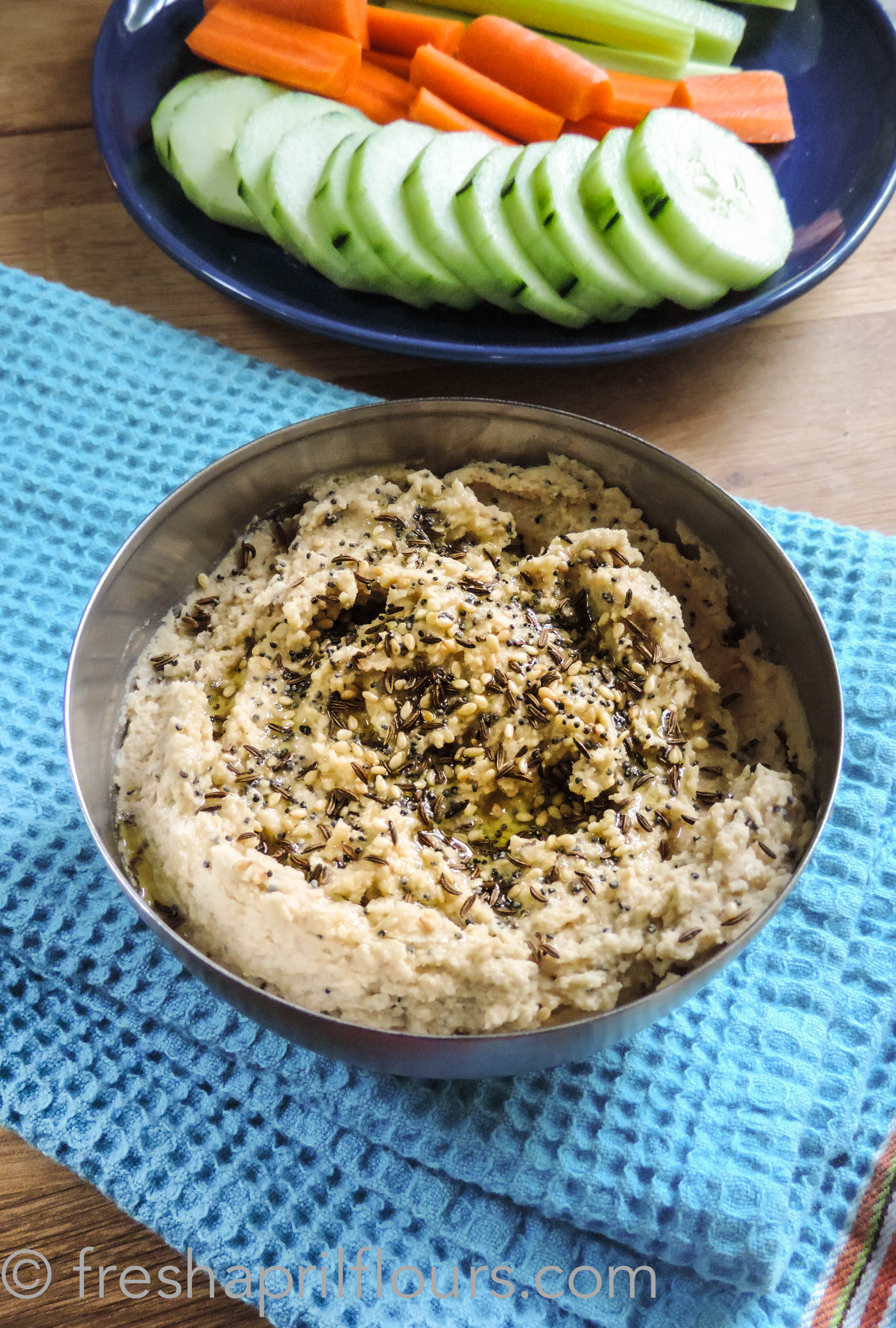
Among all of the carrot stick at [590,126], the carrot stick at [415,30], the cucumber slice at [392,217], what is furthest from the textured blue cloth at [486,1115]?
the carrot stick at [415,30]

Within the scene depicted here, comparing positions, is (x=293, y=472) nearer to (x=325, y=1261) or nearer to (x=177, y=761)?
(x=177, y=761)

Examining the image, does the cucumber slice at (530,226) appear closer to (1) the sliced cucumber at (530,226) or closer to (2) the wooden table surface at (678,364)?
(1) the sliced cucumber at (530,226)

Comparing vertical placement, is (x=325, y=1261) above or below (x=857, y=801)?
below

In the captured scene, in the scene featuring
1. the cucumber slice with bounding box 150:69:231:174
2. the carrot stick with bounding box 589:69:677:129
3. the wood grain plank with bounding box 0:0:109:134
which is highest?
the carrot stick with bounding box 589:69:677:129

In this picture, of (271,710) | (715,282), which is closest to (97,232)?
(715,282)

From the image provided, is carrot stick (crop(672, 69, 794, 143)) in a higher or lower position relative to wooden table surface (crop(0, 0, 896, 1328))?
higher

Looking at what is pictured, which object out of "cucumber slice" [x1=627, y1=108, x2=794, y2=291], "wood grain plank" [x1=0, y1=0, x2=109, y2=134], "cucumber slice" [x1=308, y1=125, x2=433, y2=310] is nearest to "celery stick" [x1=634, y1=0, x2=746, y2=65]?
"cucumber slice" [x1=627, y1=108, x2=794, y2=291]

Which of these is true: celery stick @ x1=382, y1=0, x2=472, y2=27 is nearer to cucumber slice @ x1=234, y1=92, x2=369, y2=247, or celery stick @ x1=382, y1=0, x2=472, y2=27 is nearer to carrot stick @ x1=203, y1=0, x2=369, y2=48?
carrot stick @ x1=203, y1=0, x2=369, y2=48
